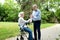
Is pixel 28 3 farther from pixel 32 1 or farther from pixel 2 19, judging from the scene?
pixel 2 19

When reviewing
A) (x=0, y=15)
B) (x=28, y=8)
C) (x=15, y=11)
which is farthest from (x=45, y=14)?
(x=28, y=8)

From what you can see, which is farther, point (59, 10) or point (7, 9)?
point (7, 9)

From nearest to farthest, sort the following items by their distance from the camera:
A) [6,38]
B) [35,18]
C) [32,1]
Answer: [35,18] < [6,38] < [32,1]

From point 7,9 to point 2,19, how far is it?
1.71m

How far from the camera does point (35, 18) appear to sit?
1068 centimetres

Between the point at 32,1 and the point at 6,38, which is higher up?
the point at 32,1

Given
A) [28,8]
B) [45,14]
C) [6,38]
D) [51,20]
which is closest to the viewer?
[6,38]

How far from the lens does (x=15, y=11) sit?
35500 millimetres

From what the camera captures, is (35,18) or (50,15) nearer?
(35,18)

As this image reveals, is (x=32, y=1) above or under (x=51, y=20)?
above

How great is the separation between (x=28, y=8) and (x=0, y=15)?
1246 centimetres

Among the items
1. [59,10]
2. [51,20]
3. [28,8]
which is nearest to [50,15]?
[51,20]

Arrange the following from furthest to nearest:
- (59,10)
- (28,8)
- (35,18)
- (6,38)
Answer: (28,8) < (59,10) < (6,38) < (35,18)

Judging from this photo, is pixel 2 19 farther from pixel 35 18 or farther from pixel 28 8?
pixel 35 18
